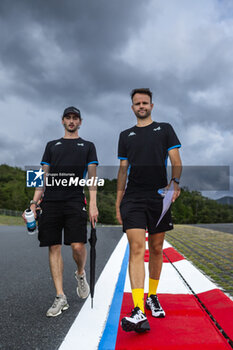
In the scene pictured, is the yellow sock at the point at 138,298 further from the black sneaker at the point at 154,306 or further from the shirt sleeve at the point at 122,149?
the shirt sleeve at the point at 122,149

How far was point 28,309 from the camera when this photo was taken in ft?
10.9

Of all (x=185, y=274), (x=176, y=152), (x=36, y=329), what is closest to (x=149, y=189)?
(x=176, y=152)

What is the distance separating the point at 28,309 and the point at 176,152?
7.25 feet

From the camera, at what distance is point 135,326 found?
2549 millimetres

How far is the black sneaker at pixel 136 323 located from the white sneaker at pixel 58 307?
89 centimetres

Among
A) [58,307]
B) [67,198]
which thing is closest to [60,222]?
[67,198]

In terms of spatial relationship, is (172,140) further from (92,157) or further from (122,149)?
(92,157)

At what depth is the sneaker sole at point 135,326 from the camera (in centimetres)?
252

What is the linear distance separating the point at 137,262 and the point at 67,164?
4.68 ft

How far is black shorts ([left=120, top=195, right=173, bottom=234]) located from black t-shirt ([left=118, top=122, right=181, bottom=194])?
0.39 feet

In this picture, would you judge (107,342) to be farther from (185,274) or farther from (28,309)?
(185,274)

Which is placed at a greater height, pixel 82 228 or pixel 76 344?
pixel 82 228

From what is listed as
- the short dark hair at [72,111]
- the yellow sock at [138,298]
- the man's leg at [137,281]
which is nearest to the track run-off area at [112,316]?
the man's leg at [137,281]

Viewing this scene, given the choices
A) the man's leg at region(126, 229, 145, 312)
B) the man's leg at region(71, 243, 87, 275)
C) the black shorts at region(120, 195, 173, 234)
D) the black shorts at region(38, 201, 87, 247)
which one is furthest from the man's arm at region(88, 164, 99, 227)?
the man's leg at region(126, 229, 145, 312)
